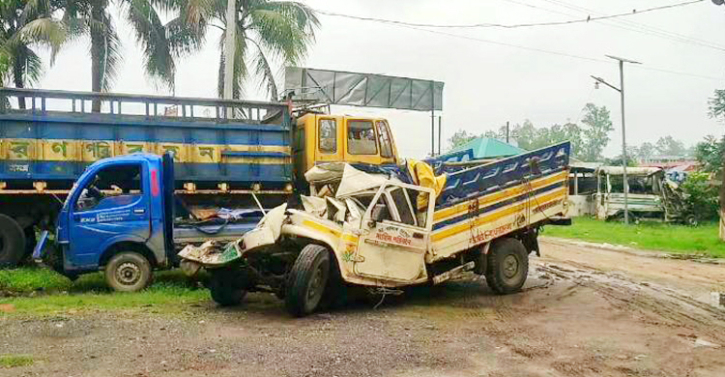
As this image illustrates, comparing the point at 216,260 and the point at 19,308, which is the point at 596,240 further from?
the point at 19,308

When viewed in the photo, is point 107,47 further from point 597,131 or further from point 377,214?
point 597,131

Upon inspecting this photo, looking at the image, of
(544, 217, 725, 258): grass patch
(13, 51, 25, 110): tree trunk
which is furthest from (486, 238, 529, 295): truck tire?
(13, 51, 25, 110): tree trunk

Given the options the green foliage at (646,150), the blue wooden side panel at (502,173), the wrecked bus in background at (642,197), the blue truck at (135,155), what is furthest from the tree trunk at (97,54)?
the green foliage at (646,150)

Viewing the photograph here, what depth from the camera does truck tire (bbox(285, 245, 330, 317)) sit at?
7844mm

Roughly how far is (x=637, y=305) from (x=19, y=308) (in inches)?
326

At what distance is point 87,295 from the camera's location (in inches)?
379

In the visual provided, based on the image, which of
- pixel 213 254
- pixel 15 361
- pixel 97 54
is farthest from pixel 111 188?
pixel 97 54

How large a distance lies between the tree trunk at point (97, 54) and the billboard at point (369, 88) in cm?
534

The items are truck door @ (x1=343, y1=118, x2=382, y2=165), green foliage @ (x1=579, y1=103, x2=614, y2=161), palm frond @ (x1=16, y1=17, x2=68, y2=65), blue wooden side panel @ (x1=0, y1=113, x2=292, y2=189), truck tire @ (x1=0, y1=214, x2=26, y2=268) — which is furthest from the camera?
green foliage @ (x1=579, y1=103, x2=614, y2=161)

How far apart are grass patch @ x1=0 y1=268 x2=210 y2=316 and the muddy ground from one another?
1.62ft

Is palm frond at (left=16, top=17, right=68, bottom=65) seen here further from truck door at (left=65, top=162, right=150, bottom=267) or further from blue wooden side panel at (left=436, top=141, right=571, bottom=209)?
blue wooden side panel at (left=436, top=141, right=571, bottom=209)

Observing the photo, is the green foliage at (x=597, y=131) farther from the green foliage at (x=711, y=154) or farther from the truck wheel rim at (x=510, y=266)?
the truck wheel rim at (x=510, y=266)

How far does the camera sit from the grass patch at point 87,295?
866cm

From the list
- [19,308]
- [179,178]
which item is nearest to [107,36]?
[179,178]
